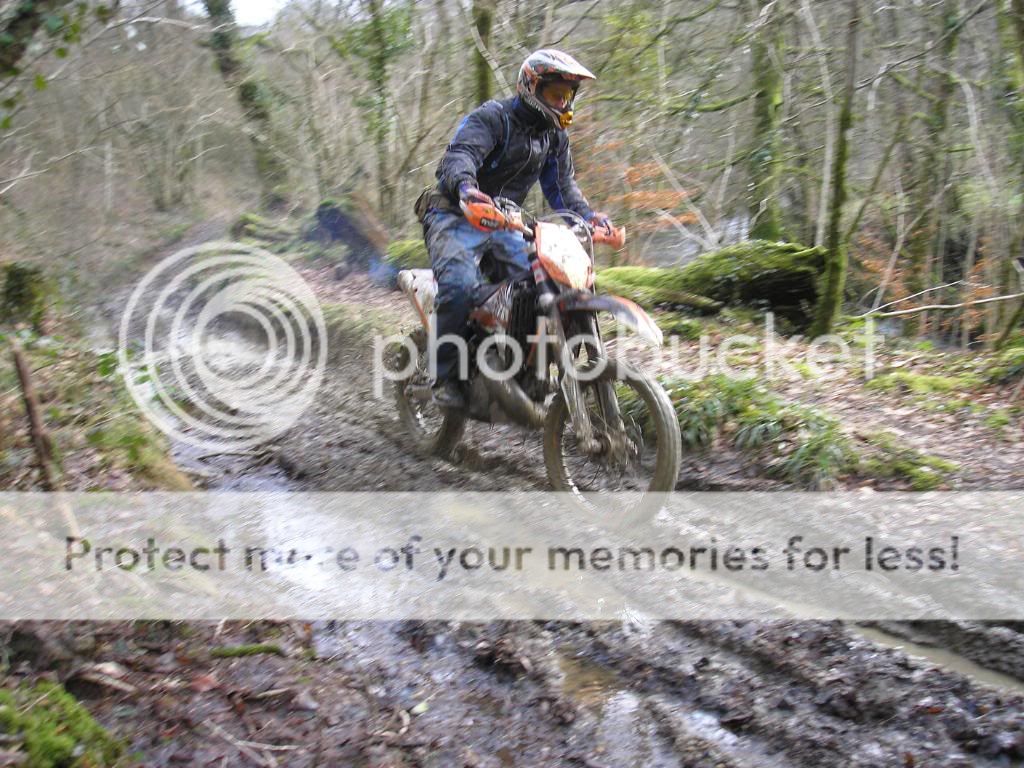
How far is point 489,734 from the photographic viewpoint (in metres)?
2.75

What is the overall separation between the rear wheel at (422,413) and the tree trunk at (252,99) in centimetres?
1238

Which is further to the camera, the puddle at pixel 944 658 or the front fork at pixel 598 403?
the front fork at pixel 598 403

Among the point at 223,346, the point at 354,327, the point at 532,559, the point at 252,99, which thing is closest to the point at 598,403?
the point at 532,559

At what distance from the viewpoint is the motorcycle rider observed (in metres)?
4.53

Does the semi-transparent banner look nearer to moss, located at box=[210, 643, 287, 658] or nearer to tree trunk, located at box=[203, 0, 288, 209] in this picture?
moss, located at box=[210, 643, 287, 658]

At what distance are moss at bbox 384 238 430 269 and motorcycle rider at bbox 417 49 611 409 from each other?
575cm

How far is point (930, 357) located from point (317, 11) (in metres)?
12.7

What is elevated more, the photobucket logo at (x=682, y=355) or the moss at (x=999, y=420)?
the photobucket logo at (x=682, y=355)

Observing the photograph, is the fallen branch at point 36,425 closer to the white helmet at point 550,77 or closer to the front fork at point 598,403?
the front fork at point 598,403

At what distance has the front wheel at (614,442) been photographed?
13.0ft

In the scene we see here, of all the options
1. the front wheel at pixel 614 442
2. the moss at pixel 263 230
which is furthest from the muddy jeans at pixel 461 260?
the moss at pixel 263 230

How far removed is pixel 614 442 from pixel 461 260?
1485mm

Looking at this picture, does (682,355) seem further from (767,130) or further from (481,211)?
(767,130)

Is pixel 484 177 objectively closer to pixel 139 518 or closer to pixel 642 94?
pixel 139 518
